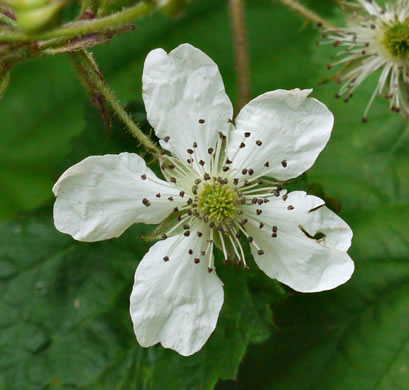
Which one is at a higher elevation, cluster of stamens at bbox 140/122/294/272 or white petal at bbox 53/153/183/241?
white petal at bbox 53/153/183/241

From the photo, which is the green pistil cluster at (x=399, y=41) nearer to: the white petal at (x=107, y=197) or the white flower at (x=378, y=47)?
the white flower at (x=378, y=47)

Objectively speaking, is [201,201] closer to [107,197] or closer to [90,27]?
[107,197]

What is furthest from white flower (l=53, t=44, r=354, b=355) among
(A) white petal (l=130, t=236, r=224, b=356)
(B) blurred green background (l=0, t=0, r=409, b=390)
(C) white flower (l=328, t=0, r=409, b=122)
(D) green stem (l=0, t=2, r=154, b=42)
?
(C) white flower (l=328, t=0, r=409, b=122)

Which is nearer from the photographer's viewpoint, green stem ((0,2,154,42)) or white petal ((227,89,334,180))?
green stem ((0,2,154,42))

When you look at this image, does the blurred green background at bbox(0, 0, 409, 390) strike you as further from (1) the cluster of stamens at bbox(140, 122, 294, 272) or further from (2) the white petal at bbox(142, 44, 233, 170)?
(2) the white petal at bbox(142, 44, 233, 170)

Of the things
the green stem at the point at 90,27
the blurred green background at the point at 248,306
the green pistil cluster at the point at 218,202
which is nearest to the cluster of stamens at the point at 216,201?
the green pistil cluster at the point at 218,202

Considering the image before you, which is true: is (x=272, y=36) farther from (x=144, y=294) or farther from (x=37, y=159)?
(x=144, y=294)
